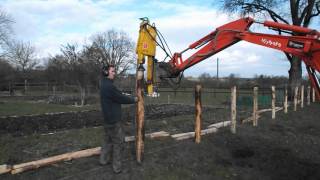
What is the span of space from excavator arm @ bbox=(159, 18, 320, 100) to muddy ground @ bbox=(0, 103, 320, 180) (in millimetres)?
1775

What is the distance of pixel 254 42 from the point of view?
989 centimetres

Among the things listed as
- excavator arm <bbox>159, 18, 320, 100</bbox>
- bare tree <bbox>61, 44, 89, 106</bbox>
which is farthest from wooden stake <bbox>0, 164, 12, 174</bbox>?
bare tree <bbox>61, 44, 89, 106</bbox>

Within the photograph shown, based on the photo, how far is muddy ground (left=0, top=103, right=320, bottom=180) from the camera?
7520 millimetres

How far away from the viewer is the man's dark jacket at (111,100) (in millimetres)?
7520

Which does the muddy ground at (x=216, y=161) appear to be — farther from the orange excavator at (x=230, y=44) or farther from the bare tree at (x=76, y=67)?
the bare tree at (x=76, y=67)

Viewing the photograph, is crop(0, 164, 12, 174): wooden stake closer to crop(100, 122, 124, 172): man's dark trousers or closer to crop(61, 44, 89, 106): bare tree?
crop(100, 122, 124, 172): man's dark trousers

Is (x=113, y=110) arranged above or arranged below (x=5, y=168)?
above

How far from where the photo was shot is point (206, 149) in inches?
386

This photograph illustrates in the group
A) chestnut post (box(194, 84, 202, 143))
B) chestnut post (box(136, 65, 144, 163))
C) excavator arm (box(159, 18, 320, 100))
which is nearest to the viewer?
chestnut post (box(136, 65, 144, 163))

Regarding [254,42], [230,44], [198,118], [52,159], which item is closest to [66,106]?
[198,118]

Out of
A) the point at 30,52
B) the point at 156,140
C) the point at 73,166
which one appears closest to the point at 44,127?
the point at 156,140

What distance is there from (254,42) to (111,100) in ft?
13.6

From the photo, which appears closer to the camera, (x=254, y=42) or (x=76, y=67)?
(x=254, y=42)

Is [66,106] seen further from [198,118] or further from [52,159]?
[52,159]
